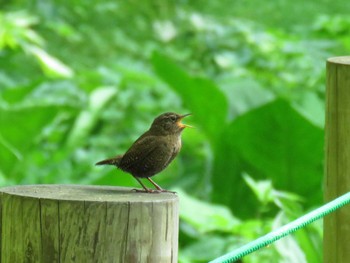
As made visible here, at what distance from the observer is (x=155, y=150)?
107 inches

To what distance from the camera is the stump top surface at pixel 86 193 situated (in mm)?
2107

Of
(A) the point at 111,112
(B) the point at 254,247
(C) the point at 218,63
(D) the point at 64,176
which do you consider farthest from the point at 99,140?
(B) the point at 254,247

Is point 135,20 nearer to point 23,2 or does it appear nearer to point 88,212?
point 23,2

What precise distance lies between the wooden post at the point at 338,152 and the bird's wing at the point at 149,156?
0.52 metres

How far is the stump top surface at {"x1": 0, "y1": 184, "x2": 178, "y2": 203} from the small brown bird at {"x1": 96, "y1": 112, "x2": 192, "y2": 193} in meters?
0.26

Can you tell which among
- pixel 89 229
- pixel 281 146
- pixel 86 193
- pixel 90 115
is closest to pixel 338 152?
pixel 86 193

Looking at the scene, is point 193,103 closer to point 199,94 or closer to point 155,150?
point 199,94

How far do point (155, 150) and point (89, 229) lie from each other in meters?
0.73

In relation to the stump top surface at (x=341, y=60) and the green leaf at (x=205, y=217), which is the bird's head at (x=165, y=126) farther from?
the green leaf at (x=205, y=217)

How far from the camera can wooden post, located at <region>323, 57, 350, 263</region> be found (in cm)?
277

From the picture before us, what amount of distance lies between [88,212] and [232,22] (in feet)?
24.3

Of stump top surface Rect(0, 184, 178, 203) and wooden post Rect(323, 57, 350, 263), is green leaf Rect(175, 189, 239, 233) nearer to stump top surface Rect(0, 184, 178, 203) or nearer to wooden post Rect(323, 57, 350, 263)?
wooden post Rect(323, 57, 350, 263)

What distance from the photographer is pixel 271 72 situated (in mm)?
9445

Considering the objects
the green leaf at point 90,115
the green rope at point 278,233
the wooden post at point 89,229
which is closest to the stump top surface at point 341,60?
the green rope at point 278,233
